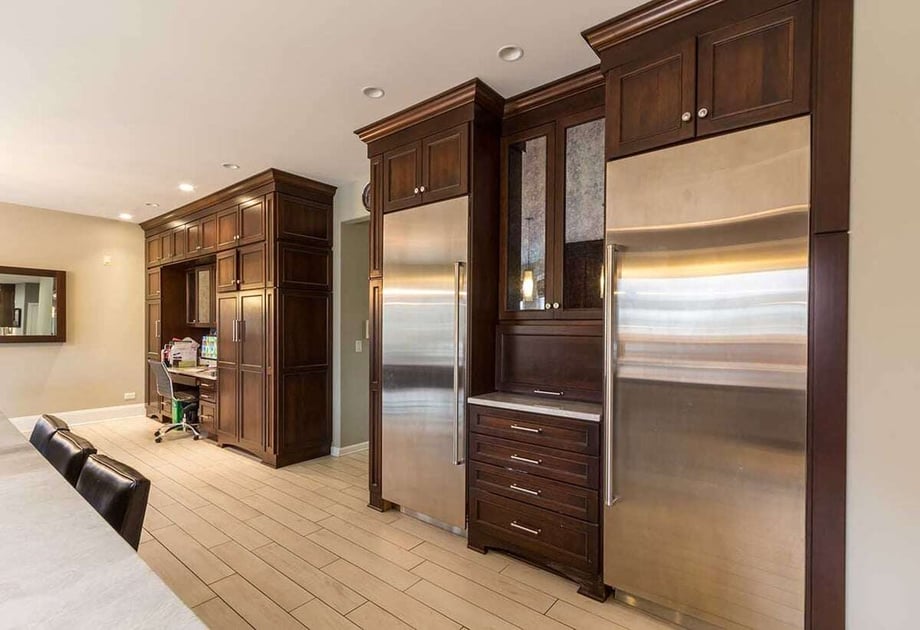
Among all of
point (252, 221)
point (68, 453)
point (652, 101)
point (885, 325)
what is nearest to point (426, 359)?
point (68, 453)

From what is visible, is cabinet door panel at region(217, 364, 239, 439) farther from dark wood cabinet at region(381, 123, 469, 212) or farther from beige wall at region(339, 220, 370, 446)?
dark wood cabinet at region(381, 123, 469, 212)

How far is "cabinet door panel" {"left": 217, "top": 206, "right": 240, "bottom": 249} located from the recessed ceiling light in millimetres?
3408

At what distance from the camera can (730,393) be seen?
1.84 meters

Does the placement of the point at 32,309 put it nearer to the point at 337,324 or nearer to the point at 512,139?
the point at 337,324

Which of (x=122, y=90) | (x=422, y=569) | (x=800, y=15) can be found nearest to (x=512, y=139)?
(x=800, y=15)

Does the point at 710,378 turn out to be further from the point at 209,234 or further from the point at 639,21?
the point at 209,234

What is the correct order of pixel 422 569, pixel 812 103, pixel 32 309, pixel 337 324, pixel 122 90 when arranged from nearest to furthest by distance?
pixel 812 103, pixel 422 569, pixel 122 90, pixel 337 324, pixel 32 309

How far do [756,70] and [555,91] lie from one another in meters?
1.11

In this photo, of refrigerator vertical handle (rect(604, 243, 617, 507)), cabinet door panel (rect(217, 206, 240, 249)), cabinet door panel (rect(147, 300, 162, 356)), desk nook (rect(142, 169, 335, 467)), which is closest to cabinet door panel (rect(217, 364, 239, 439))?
desk nook (rect(142, 169, 335, 467))

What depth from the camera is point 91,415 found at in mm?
5922

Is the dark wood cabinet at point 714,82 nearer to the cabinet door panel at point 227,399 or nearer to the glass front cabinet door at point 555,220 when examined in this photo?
the glass front cabinet door at point 555,220

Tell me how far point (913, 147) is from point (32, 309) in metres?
7.83

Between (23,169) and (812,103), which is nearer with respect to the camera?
(812,103)

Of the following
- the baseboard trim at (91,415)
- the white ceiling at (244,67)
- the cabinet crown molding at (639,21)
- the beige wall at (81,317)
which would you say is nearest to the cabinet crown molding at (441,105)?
the white ceiling at (244,67)
